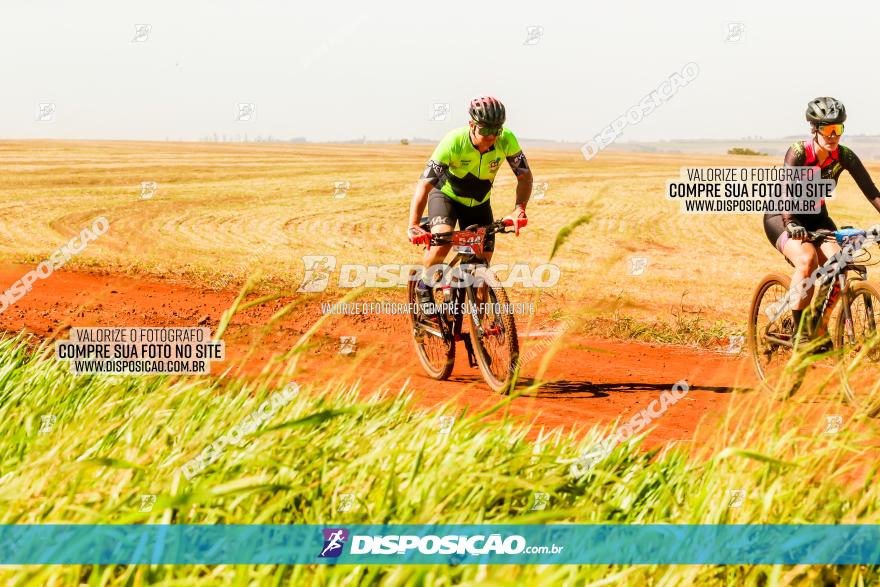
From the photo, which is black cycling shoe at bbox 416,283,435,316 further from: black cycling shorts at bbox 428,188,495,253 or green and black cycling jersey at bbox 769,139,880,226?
green and black cycling jersey at bbox 769,139,880,226

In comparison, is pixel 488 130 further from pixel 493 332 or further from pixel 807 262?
pixel 807 262

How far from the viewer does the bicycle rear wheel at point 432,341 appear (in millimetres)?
7930

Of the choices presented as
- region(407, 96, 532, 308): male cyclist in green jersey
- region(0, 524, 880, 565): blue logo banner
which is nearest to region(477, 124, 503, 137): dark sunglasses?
region(407, 96, 532, 308): male cyclist in green jersey

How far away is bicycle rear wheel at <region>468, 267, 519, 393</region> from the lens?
7.08 m

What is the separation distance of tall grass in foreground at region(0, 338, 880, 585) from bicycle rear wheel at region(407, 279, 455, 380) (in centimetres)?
313

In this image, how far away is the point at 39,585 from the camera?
9.75ft

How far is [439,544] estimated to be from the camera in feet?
10.9

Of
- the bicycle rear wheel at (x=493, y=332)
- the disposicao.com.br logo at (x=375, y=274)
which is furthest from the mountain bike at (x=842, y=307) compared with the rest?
the disposicao.com.br logo at (x=375, y=274)

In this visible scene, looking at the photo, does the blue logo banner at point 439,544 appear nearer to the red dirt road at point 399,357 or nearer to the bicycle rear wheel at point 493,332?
the red dirt road at point 399,357

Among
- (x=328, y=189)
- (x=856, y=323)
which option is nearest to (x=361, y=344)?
(x=856, y=323)

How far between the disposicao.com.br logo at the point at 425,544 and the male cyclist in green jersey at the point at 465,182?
4.00 metres

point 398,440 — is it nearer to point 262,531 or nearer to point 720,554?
Result: point 262,531

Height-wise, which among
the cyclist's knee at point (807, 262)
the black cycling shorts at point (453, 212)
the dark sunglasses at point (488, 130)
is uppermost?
the dark sunglasses at point (488, 130)

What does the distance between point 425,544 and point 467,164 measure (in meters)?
4.67
